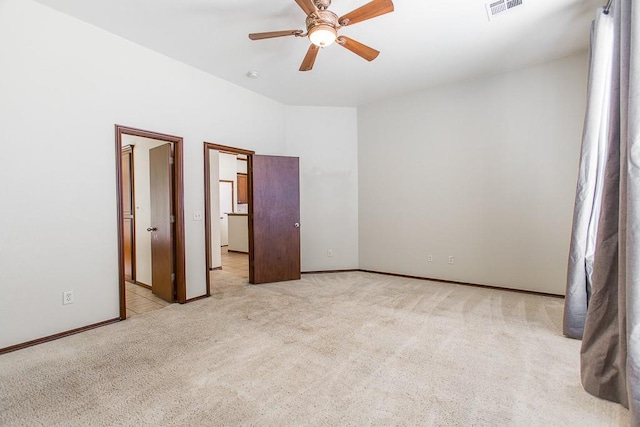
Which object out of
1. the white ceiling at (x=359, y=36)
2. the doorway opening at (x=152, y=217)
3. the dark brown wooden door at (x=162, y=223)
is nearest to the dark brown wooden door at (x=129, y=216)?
the doorway opening at (x=152, y=217)

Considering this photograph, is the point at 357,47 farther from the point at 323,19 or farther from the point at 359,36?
the point at 359,36

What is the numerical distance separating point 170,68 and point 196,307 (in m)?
2.86

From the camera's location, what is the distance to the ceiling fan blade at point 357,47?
2420 mm

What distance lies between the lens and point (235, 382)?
1913 mm

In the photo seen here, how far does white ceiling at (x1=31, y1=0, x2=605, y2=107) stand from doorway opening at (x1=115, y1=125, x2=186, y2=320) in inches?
40.6

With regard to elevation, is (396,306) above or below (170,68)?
below

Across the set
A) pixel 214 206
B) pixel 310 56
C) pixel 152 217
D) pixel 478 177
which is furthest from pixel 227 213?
pixel 478 177

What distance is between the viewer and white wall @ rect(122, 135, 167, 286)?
4.20 meters

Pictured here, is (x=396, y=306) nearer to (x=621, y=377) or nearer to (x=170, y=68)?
(x=621, y=377)

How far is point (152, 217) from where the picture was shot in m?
3.93

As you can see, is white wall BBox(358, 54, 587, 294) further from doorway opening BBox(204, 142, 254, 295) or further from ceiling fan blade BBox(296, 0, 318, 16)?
ceiling fan blade BBox(296, 0, 318, 16)

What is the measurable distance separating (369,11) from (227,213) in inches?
264

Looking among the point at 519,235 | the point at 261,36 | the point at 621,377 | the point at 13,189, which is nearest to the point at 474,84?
the point at 519,235

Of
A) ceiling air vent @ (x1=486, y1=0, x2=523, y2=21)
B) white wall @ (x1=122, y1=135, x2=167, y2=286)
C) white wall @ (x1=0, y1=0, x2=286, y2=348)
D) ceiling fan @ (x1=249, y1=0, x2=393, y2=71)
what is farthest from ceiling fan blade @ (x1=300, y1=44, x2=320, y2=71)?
white wall @ (x1=122, y1=135, x2=167, y2=286)
